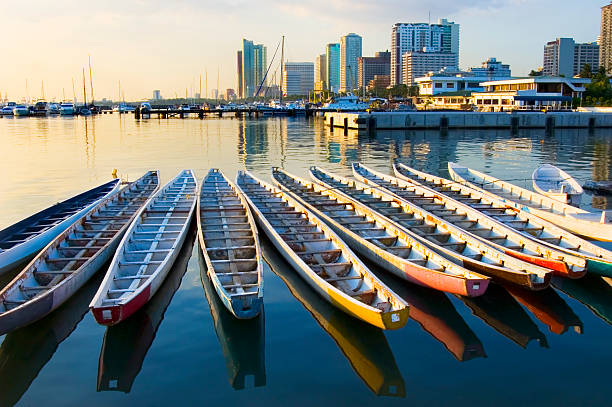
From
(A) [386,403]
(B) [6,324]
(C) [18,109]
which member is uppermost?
(C) [18,109]

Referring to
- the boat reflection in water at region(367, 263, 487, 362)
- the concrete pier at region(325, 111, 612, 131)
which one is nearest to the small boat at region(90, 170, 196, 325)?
the boat reflection in water at region(367, 263, 487, 362)

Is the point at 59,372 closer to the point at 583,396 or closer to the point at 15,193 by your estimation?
the point at 583,396

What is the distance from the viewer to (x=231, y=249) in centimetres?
1434

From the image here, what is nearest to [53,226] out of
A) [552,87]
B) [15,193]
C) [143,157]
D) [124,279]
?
[124,279]

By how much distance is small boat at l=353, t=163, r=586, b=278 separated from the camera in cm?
1280

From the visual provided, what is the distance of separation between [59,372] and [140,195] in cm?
1393

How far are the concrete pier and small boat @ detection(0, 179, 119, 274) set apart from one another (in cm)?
5876

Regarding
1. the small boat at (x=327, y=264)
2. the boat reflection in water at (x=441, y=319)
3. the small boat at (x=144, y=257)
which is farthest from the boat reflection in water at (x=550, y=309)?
the small boat at (x=144, y=257)

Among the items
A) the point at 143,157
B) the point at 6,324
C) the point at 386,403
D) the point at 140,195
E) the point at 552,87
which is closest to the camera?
the point at 386,403

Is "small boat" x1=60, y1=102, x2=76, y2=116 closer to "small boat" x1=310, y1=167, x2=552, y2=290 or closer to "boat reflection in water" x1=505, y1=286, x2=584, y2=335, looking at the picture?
"small boat" x1=310, y1=167, x2=552, y2=290

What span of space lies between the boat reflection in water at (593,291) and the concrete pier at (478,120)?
62.1 m

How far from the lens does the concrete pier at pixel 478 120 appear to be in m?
75.9

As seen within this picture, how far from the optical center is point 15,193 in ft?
90.9

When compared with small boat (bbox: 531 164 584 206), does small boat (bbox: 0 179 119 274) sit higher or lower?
lower
